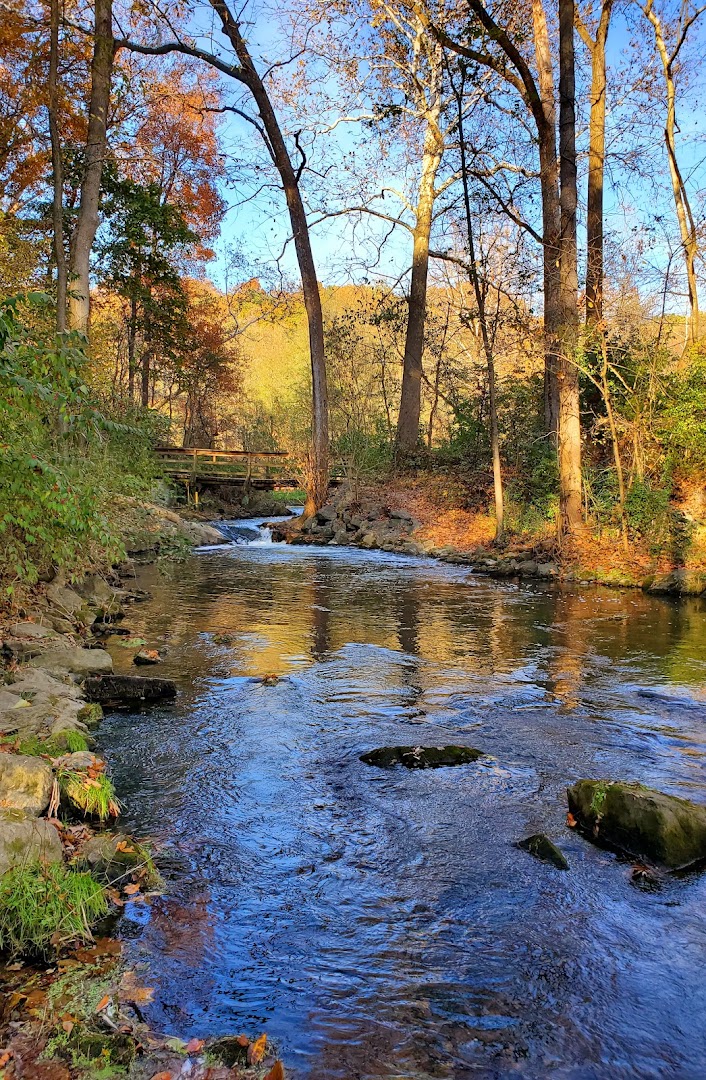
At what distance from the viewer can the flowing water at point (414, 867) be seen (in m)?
2.53

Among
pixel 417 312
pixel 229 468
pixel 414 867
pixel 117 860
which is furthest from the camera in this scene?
pixel 229 468

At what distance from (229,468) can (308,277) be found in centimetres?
1141

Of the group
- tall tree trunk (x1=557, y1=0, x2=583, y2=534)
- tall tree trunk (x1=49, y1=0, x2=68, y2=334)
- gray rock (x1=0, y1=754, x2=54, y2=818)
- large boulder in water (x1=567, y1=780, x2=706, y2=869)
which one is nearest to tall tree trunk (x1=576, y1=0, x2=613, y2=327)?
tall tree trunk (x1=557, y1=0, x2=583, y2=534)

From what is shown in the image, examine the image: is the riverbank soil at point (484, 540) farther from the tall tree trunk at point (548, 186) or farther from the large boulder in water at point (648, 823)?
the large boulder in water at point (648, 823)

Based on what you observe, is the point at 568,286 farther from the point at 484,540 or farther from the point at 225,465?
the point at 225,465

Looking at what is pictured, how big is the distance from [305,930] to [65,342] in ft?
14.1

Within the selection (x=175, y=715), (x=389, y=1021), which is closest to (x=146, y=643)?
(x=175, y=715)

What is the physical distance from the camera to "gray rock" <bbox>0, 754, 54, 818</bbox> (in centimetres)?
356

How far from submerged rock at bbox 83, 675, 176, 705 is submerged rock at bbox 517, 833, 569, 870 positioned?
12.0 feet

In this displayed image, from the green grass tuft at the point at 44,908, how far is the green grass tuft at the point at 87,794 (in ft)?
2.51

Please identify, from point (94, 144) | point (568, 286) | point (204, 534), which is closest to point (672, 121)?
point (568, 286)

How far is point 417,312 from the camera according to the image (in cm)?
2283

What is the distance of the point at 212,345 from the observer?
33.2m

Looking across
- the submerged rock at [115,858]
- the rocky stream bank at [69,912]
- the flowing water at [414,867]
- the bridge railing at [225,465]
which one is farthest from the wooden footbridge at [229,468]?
the submerged rock at [115,858]
